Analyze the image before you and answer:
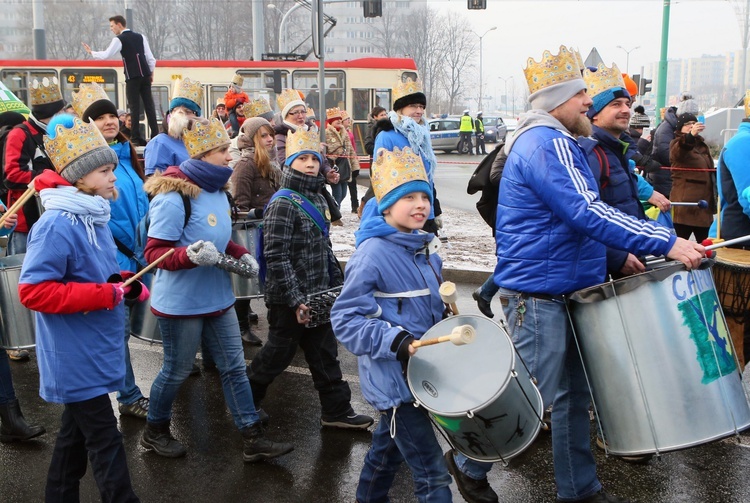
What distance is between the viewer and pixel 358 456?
4.61 meters

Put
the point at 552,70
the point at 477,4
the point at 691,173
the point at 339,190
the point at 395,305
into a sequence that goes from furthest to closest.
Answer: the point at 477,4 → the point at 339,190 → the point at 691,173 → the point at 552,70 → the point at 395,305

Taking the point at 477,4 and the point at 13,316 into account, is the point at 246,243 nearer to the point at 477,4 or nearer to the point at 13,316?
the point at 13,316

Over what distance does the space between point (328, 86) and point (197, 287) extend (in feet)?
61.5

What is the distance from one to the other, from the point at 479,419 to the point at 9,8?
133627 mm

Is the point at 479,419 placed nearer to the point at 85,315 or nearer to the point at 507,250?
the point at 507,250

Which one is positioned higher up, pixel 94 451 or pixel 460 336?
pixel 460 336

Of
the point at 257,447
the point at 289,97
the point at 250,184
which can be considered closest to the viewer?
the point at 257,447

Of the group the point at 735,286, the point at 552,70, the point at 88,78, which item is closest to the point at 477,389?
the point at 552,70

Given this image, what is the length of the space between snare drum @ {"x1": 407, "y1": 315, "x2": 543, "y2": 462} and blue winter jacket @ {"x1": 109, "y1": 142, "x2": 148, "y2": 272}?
268 cm

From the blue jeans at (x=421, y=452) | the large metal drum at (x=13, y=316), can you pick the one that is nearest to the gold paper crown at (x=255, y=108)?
the large metal drum at (x=13, y=316)

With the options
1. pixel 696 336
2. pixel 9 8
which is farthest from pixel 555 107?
pixel 9 8

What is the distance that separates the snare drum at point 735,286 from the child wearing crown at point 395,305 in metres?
2.26

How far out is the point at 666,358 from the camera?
10.9 feet

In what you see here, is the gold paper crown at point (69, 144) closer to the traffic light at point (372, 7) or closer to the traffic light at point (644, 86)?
the traffic light at point (372, 7)
